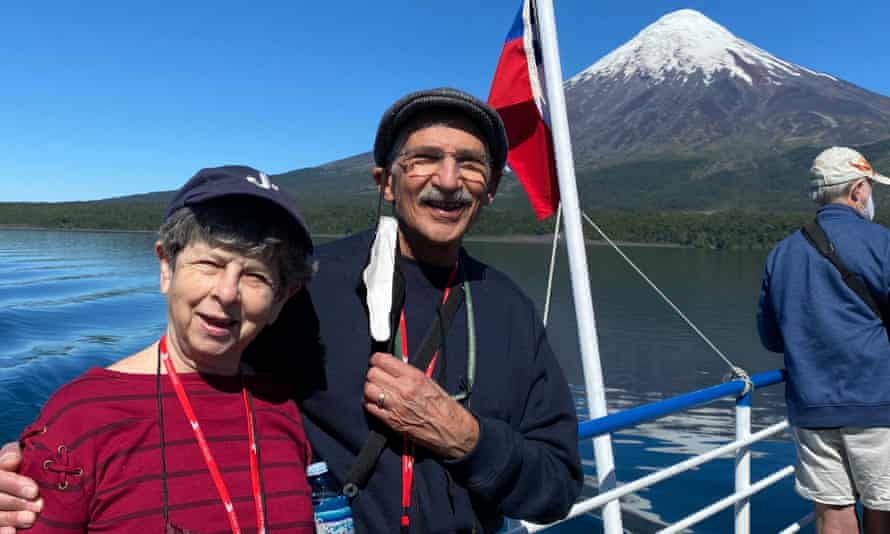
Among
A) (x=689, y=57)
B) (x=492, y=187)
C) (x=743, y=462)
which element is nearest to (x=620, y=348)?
(x=743, y=462)

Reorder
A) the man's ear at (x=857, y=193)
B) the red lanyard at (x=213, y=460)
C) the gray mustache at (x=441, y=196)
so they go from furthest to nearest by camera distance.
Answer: the man's ear at (x=857, y=193) → the gray mustache at (x=441, y=196) → the red lanyard at (x=213, y=460)

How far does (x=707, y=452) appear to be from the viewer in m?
2.72

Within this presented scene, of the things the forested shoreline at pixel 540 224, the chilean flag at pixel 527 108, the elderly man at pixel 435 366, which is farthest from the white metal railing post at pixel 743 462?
the forested shoreline at pixel 540 224

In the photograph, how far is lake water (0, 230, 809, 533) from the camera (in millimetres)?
7461

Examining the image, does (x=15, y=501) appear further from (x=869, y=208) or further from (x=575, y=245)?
(x=869, y=208)

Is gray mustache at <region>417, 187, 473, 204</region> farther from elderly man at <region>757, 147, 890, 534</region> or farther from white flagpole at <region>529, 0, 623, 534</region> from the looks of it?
elderly man at <region>757, 147, 890, 534</region>

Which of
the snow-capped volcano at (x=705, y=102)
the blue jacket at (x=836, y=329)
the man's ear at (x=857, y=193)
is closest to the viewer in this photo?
the blue jacket at (x=836, y=329)

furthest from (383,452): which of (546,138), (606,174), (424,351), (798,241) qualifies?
(606,174)

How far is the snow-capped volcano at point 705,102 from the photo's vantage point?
16162cm

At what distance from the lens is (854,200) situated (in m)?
2.65

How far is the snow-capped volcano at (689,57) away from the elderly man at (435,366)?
606 feet

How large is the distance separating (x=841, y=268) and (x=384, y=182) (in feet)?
→ 6.02

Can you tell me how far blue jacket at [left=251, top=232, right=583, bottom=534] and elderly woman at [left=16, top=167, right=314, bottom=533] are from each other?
10 cm

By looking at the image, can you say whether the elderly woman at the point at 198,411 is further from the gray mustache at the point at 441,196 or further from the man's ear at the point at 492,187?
the man's ear at the point at 492,187
